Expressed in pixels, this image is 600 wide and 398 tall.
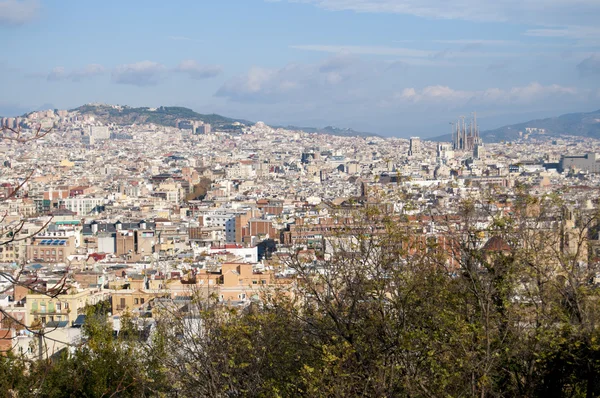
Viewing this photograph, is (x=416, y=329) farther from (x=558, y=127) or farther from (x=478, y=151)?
(x=558, y=127)

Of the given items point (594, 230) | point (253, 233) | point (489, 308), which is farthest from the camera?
point (253, 233)

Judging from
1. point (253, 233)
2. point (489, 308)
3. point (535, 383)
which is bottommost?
point (253, 233)

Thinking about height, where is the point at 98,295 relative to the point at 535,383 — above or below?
below

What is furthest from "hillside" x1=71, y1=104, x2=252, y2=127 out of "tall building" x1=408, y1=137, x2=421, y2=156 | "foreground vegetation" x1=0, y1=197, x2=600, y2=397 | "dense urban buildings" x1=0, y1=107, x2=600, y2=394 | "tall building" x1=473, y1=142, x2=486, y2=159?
"foreground vegetation" x1=0, y1=197, x2=600, y2=397

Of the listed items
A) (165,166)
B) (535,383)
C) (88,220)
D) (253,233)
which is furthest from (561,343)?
(165,166)

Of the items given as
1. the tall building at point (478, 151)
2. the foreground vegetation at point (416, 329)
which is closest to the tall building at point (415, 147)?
the tall building at point (478, 151)

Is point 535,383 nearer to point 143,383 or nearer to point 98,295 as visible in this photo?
point 143,383

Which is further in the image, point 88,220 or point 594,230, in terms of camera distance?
point 88,220
